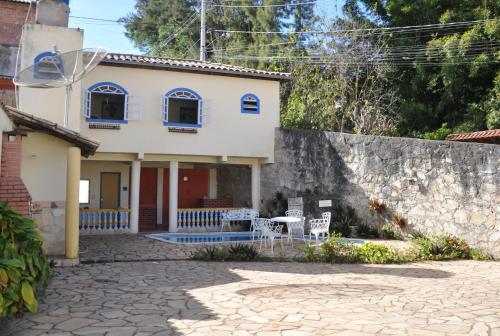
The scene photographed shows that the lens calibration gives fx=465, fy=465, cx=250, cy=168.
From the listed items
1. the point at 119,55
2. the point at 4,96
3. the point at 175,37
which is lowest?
the point at 4,96

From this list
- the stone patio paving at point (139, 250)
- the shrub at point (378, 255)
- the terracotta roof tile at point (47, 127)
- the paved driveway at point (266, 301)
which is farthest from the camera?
the stone patio paving at point (139, 250)

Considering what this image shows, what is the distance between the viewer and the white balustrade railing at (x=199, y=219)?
16.8 meters

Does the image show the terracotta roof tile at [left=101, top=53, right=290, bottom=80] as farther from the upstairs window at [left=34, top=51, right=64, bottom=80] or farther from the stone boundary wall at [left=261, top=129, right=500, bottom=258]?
the upstairs window at [left=34, top=51, right=64, bottom=80]

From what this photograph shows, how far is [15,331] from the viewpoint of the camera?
5176mm

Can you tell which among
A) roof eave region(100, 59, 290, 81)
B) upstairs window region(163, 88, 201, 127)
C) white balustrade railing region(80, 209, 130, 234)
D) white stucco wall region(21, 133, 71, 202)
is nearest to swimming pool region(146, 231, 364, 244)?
white balustrade railing region(80, 209, 130, 234)

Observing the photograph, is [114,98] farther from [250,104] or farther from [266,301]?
[266,301]

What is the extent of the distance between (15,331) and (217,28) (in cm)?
2978

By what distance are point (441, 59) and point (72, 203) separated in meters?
18.8

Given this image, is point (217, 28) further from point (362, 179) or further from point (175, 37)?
point (362, 179)

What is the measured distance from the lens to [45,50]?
12.4m

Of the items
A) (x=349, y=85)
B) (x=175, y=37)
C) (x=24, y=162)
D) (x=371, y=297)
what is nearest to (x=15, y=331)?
(x=371, y=297)

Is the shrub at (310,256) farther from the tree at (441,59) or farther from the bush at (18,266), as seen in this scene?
the tree at (441,59)

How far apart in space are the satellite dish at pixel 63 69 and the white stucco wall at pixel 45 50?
159 cm

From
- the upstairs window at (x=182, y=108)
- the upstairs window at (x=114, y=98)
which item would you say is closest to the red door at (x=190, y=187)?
the upstairs window at (x=182, y=108)
